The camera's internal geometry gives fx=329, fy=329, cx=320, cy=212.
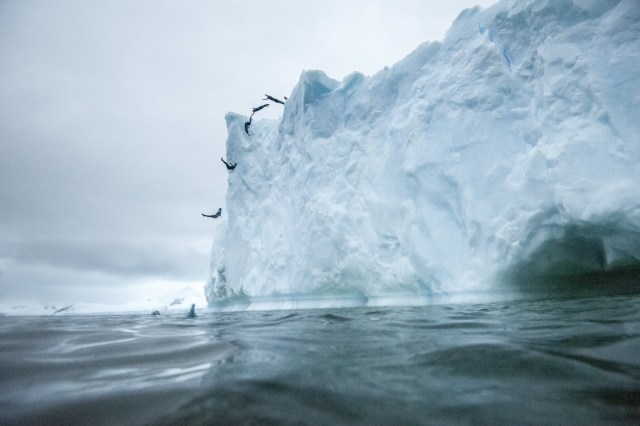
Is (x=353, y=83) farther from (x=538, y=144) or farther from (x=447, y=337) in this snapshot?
(x=447, y=337)

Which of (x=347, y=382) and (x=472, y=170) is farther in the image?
(x=472, y=170)

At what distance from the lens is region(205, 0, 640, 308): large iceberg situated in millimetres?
6473

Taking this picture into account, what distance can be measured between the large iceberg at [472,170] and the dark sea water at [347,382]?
4700mm

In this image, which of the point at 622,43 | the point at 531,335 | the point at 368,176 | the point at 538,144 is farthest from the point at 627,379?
the point at 368,176

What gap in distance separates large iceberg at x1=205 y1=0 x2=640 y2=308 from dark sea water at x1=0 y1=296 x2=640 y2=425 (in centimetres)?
470

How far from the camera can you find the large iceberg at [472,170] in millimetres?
6473

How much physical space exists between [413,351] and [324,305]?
30.9 feet

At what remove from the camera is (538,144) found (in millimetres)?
7211

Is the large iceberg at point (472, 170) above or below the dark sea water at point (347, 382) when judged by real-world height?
above

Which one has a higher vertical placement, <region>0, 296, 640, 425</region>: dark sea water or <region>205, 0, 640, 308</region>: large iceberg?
<region>205, 0, 640, 308</region>: large iceberg

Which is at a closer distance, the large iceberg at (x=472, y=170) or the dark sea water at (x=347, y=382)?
the dark sea water at (x=347, y=382)

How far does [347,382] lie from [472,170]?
25.9 feet

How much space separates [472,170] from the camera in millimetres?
8406

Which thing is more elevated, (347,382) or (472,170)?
(472,170)
